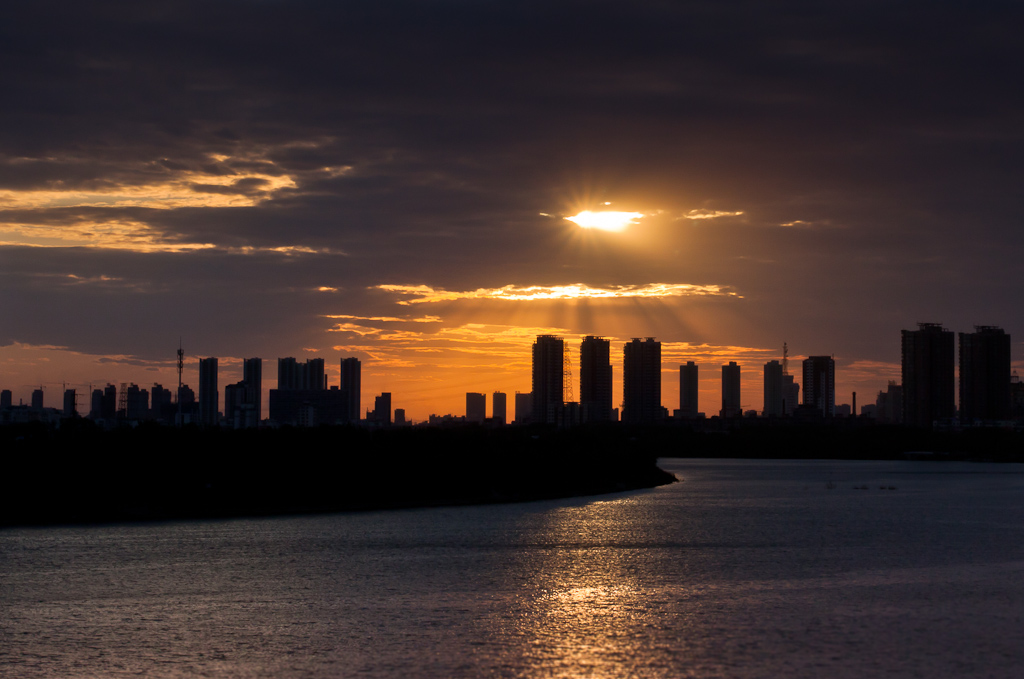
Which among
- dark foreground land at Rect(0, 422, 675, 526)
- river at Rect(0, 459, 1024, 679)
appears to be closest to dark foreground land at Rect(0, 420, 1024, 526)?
dark foreground land at Rect(0, 422, 675, 526)

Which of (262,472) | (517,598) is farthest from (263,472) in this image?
(517,598)

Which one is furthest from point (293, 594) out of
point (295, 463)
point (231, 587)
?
point (295, 463)

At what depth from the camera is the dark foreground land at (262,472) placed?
9231 cm

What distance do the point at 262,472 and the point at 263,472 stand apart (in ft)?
0.35

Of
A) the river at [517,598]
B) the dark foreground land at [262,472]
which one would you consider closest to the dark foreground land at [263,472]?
the dark foreground land at [262,472]

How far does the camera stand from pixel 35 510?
3484 inches

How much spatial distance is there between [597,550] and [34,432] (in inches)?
2882

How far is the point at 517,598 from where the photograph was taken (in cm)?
4641

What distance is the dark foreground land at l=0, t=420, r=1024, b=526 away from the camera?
92.3m

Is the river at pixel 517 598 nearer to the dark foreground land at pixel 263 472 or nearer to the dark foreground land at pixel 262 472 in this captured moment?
the dark foreground land at pixel 263 472

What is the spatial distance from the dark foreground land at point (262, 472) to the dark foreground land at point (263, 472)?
0.13 metres

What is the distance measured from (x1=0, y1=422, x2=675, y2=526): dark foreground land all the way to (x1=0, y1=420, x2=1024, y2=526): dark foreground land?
13cm

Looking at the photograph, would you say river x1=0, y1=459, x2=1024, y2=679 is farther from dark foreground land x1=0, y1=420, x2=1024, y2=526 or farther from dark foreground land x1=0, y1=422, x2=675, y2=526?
dark foreground land x1=0, y1=420, x2=1024, y2=526

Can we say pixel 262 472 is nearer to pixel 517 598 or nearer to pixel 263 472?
pixel 263 472
